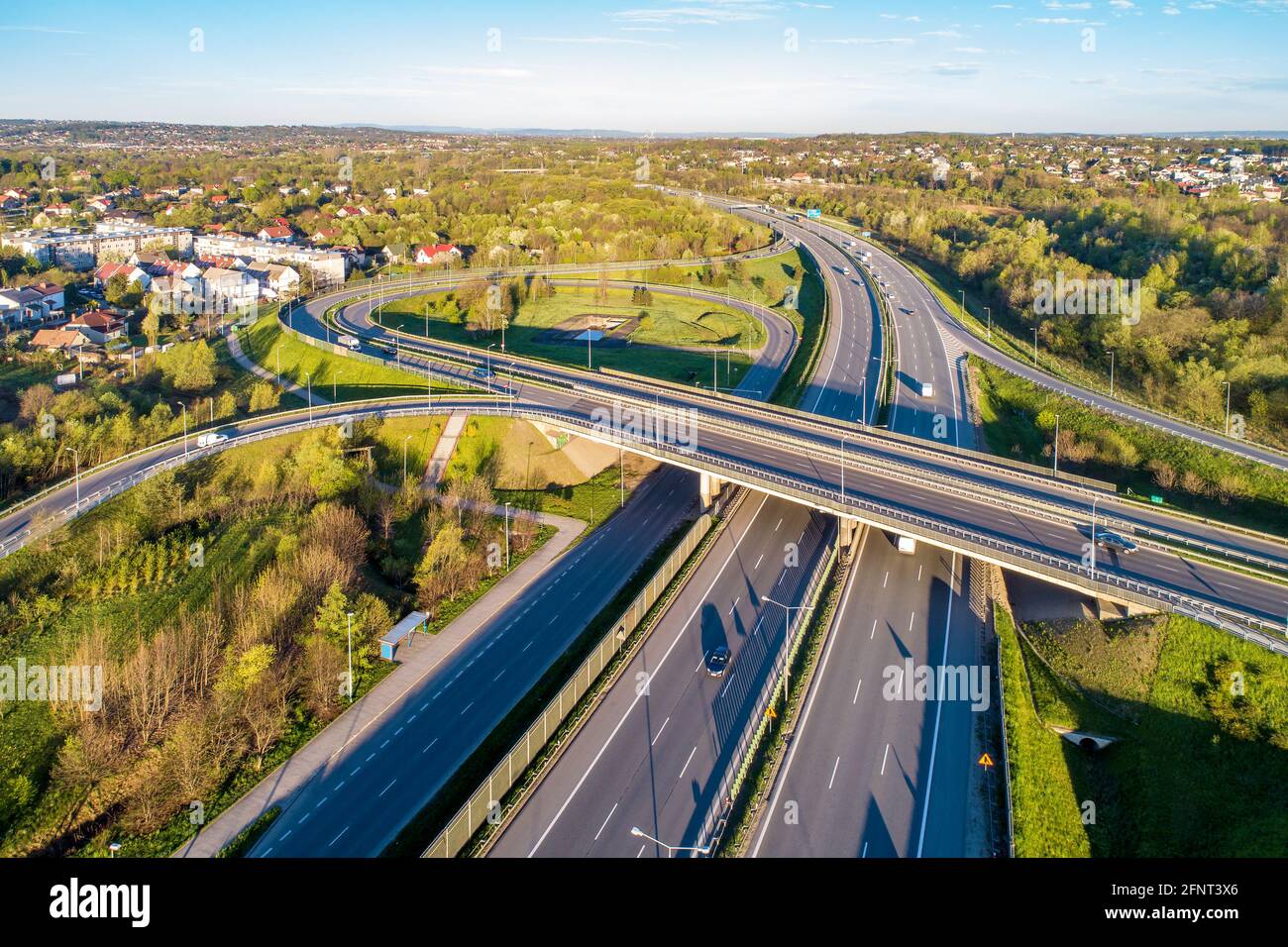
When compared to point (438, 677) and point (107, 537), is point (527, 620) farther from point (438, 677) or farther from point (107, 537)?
point (107, 537)

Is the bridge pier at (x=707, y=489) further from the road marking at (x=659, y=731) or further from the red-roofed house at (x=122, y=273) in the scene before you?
the red-roofed house at (x=122, y=273)

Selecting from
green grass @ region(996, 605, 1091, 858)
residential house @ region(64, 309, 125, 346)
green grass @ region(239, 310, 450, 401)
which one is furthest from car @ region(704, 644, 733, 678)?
residential house @ region(64, 309, 125, 346)

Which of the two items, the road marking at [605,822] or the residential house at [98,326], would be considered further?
the residential house at [98,326]

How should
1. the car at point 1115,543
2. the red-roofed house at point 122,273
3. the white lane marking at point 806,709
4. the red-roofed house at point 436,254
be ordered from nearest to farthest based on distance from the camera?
the white lane marking at point 806,709 → the car at point 1115,543 → the red-roofed house at point 122,273 → the red-roofed house at point 436,254

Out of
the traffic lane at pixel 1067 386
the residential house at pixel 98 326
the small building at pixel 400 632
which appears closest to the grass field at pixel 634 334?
the traffic lane at pixel 1067 386

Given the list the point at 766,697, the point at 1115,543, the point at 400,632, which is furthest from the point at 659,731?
the point at 1115,543

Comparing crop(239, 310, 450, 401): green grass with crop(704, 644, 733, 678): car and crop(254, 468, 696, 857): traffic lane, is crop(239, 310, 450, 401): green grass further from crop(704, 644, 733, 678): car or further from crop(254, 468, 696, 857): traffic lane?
crop(704, 644, 733, 678): car
